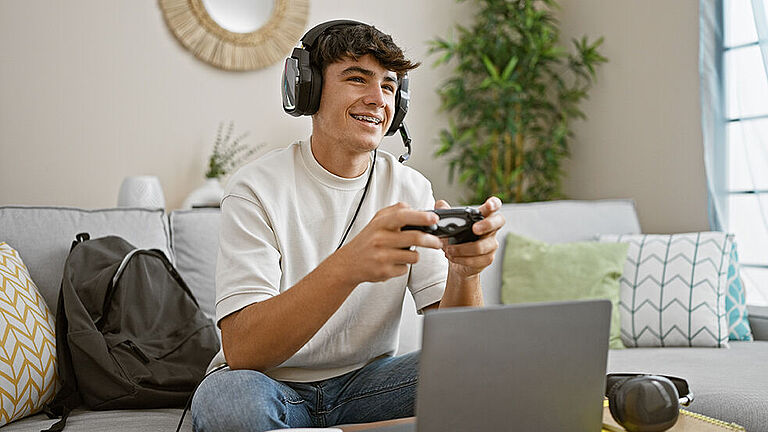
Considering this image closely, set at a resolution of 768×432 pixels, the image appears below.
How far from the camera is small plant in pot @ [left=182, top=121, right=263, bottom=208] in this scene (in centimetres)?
277

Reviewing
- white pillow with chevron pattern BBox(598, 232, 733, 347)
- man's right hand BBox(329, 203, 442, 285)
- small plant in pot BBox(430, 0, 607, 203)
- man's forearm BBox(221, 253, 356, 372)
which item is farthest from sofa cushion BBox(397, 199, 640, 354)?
man's right hand BBox(329, 203, 442, 285)

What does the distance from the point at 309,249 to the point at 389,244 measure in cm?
42

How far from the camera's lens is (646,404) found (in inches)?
42.9

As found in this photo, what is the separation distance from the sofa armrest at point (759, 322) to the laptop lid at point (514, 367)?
5.05 ft

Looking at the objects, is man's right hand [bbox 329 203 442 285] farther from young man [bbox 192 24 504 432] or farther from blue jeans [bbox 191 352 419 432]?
blue jeans [bbox 191 352 419 432]

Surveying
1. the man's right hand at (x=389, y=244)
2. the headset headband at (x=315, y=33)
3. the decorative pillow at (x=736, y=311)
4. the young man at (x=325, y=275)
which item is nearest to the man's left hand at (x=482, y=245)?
the young man at (x=325, y=275)

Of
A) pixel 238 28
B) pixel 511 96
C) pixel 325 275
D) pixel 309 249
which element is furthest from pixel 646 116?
pixel 325 275

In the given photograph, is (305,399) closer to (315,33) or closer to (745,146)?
(315,33)

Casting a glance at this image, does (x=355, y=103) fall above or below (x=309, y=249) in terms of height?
above

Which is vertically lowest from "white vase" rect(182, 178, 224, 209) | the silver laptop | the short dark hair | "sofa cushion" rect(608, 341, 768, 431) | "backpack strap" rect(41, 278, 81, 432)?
"sofa cushion" rect(608, 341, 768, 431)

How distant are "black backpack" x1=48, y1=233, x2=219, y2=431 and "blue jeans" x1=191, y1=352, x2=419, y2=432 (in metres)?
0.44

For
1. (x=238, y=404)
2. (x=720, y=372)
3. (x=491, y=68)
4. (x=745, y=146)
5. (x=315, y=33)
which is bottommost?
(x=720, y=372)

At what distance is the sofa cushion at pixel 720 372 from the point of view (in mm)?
1572

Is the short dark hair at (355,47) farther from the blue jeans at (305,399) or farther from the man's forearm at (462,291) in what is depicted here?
the blue jeans at (305,399)
